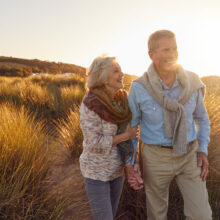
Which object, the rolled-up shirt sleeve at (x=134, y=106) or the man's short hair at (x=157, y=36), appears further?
the rolled-up shirt sleeve at (x=134, y=106)

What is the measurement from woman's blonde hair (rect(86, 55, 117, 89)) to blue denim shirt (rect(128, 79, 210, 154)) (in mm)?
294

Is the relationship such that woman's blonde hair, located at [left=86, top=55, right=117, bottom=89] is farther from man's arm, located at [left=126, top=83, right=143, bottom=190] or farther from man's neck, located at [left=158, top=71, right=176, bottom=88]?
man's neck, located at [left=158, top=71, right=176, bottom=88]

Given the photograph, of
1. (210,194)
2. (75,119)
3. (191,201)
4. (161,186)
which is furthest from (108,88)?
(75,119)

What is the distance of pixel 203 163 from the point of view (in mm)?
1942

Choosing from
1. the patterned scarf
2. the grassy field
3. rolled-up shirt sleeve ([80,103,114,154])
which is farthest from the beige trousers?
the grassy field

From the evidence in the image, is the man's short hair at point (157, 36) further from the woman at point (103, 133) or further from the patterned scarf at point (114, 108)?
the patterned scarf at point (114, 108)

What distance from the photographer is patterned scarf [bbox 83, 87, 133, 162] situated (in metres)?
1.79

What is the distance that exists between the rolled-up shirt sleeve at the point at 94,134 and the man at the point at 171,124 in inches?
13.2

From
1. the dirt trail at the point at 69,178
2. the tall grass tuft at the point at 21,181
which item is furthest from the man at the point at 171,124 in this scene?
the dirt trail at the point at 69,178

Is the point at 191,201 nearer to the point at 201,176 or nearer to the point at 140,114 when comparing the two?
the point at 201,176

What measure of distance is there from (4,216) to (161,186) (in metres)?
1.40

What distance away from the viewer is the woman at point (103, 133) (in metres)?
1.80

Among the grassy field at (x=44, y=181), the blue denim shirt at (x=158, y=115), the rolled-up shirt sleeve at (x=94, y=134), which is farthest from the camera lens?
the grassy field at (x=44, y=181)

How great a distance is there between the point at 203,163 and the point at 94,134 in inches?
39.2
